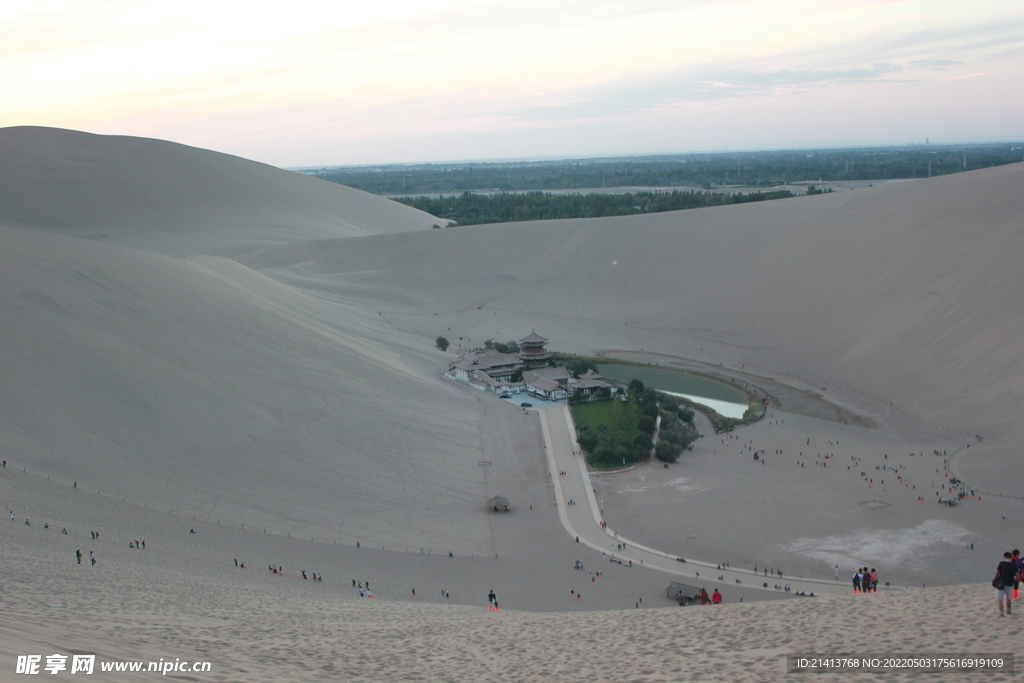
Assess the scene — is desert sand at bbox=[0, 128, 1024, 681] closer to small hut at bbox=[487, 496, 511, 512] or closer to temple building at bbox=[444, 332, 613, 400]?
small hut at bbox=[487, 496, 511, 512]

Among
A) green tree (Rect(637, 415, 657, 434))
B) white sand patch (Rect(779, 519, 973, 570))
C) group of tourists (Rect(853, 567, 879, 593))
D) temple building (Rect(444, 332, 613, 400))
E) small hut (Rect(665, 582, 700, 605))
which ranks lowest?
small hut (Rect(665, 582, 700, 605))

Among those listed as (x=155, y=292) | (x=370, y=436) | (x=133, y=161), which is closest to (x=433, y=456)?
(x=370, y=436)

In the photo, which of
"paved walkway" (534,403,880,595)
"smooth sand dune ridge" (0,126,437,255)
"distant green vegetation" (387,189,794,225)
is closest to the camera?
"paved walkway" (534,403,880,595)

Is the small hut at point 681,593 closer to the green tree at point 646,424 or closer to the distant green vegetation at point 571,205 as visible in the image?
the green tree at point 646,424

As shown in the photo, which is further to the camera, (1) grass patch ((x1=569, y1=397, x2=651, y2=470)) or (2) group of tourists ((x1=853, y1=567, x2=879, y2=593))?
(1) grass patch ((x1=569, y1=397, x2=651, y2=470))

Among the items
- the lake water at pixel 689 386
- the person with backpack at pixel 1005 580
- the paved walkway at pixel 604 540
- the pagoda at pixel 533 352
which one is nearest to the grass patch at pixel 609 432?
the paved walkway at pixel 604 540

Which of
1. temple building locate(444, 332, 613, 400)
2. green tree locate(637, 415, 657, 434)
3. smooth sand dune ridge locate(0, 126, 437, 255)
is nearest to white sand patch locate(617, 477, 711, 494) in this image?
green tree locate(637, 415, 657, 434)

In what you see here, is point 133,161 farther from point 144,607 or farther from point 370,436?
point 144,607
